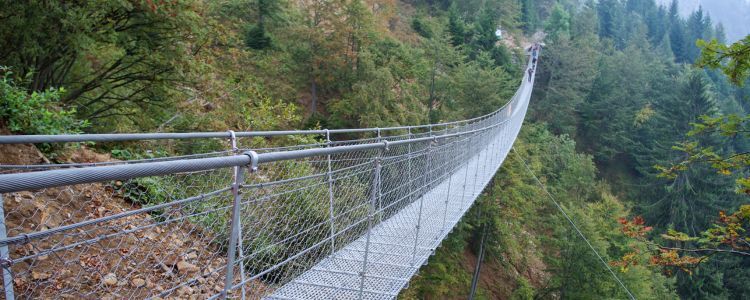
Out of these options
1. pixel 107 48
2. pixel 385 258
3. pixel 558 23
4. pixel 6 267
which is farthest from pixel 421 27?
pixel 6 267

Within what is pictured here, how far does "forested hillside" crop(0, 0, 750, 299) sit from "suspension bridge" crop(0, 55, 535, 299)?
42.2 inches

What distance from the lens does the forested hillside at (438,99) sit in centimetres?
428

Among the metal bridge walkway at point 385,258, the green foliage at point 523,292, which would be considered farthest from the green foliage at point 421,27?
the metal bridge walkway at point 385,258

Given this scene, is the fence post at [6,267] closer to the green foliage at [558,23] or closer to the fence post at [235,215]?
the fence post at [235,215]

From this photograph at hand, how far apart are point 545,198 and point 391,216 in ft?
38.2

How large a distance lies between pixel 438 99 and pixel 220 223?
46.7ft

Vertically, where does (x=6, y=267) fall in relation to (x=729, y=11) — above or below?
below

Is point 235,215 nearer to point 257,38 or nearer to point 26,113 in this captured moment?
point 26,113

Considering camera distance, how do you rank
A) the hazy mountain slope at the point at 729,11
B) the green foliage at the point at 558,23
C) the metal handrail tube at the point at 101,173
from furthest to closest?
the hazy mountain slope at the point at 729,11 → the green foliage at the point at 558,23 → the metal handrail tube at the point at 101,173

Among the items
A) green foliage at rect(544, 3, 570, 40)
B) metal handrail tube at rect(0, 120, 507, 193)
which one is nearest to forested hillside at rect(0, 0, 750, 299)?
green foliage at rect(544, 3, 570, 40)

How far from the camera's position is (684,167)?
11.0 feet

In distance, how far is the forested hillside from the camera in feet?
14.0

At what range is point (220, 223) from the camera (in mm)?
1795

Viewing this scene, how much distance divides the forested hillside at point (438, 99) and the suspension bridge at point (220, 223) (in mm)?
1071
